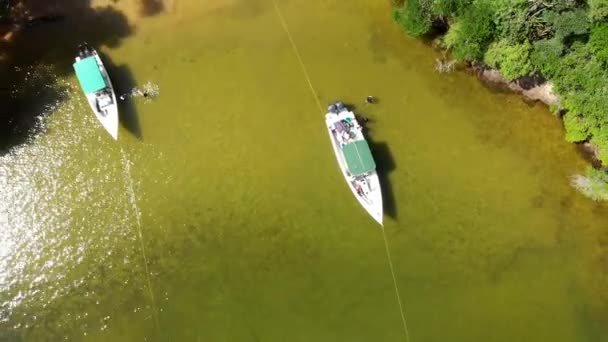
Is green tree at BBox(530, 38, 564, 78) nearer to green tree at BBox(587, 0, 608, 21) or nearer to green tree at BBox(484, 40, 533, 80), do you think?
green tree at BBox(484, 40, 533, 80)

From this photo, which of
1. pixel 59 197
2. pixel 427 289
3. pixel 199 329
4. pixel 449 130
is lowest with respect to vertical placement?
pixel 199 329

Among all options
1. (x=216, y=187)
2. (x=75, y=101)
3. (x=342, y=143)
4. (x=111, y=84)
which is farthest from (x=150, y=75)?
(x=342, y=143)

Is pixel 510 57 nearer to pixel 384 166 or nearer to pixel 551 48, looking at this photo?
pixel 551 48

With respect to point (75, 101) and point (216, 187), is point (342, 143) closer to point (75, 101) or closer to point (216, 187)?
point (216, 187)

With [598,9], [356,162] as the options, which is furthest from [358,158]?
[598,9]

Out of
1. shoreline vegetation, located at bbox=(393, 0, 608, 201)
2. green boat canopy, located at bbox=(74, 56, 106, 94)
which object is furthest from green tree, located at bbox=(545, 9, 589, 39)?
green boat canopy, located at bbox=(74, 56, 106, 94)

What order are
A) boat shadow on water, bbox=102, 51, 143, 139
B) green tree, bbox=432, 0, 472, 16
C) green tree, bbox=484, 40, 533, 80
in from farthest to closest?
boat shadow on water, bbox=102, 51, 143, 139, green tree, bbox=432, 0, 472, 16, green tree, bbox=484, 40, 533, 80

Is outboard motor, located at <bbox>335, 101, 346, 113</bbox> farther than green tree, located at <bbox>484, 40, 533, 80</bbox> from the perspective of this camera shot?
Yes
